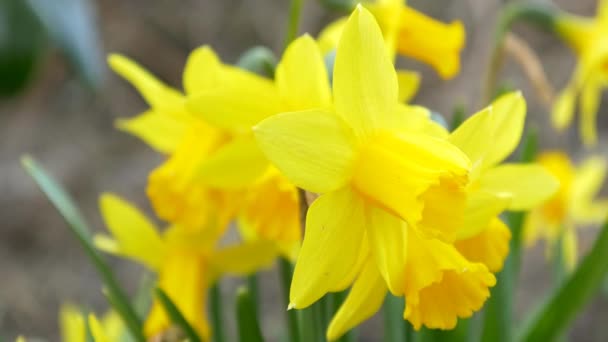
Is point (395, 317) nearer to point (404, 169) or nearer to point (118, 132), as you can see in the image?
point (404, 169)

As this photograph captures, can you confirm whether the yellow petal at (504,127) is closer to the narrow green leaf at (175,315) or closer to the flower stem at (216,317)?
the narrow green leaf at (175,315)

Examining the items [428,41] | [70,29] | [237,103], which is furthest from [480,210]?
[70,29]

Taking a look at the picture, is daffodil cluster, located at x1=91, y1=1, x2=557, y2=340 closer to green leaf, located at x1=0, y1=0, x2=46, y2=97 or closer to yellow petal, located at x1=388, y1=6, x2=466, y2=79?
yellow petal, located at x1=388, y1=6, x2=466, y2=79

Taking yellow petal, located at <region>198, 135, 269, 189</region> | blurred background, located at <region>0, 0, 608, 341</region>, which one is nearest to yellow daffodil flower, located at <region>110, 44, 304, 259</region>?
yellow petal, located at <region>198, 135, 269, 189</region>

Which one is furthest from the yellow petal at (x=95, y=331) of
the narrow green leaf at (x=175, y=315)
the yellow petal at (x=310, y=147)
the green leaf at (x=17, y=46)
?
the green leaf at (x=17, y=46)

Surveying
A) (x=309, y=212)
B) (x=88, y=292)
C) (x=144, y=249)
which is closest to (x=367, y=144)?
(x=309, y=212)

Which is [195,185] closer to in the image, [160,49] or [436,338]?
[436,338]
